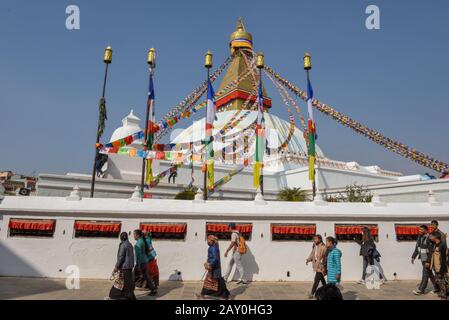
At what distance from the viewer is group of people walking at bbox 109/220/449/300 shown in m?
6.03

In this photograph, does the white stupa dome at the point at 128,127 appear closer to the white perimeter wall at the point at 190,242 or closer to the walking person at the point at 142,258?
the white perimeter wall at the point at 190,242

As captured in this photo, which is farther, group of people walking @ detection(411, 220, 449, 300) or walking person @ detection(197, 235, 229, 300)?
group of people walking @ detection(411, 220, 449, 300)

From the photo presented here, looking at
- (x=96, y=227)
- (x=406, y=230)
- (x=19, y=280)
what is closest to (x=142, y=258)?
(x=96, y=227)

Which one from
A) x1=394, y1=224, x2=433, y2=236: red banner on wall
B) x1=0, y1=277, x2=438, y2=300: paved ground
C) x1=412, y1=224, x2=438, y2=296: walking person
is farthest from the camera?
x1=394, y1=224, x2=433, y2=236: red banner on wall

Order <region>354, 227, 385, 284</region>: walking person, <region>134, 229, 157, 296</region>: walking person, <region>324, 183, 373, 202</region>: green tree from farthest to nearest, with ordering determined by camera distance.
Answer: <region>324, 183, 373, 202</region>: green tree
<region>354, 227, 385, 284</region>: walking person
<region>134, 229, 157, 296</region>: walking person

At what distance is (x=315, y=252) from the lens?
687 centimetres

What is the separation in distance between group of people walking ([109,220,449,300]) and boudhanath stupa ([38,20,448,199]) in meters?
11.4

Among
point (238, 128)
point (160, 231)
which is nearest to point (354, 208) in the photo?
point (160, 231)

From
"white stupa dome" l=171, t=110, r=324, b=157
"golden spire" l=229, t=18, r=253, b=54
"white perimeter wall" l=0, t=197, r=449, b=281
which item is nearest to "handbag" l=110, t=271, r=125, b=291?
"white perimeter wall" l=0, t=197, r=449, b=281

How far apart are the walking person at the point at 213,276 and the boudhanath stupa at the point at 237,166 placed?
12.2 m

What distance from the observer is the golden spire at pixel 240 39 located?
46.6m

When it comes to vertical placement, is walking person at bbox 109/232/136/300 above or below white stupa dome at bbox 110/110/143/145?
below

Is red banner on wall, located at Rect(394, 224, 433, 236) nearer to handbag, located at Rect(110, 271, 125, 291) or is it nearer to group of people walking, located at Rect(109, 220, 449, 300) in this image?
group of people walking, located at Rect(109, 220, 449, 300)
